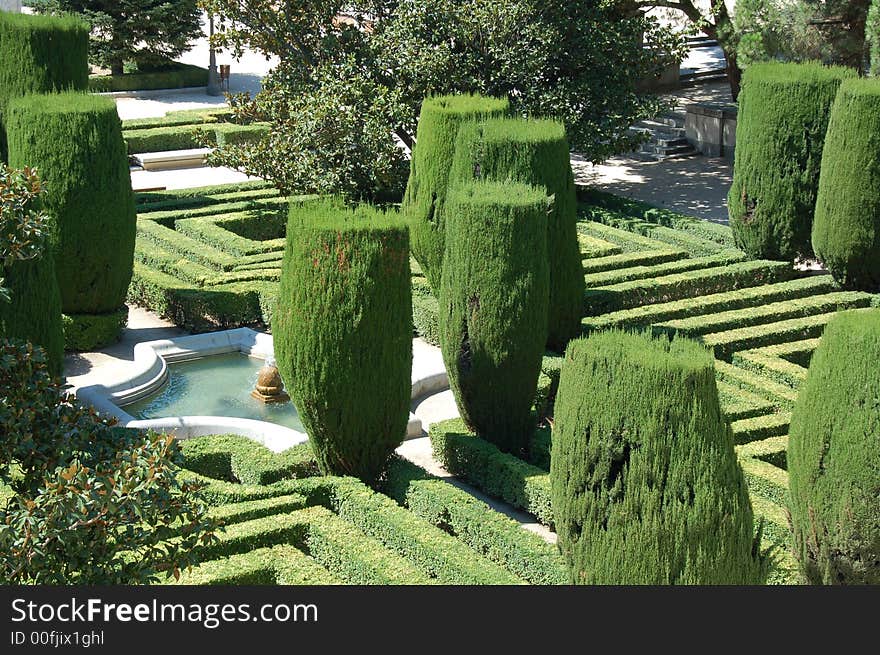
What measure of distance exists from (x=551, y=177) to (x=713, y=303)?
3.33 metres

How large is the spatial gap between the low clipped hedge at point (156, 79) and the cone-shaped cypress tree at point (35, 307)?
23.8 meters

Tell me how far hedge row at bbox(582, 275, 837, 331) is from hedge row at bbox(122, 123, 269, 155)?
46.9ft

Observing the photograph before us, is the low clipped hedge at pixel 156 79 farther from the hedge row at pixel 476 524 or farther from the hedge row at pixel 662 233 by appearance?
the hedge row at pixel 476 524

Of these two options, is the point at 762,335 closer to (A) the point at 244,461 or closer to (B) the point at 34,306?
(A) the point at 244,461

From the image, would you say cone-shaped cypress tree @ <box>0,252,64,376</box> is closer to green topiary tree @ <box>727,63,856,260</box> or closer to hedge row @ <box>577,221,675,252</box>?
hedge row @ <box>577,221,675,252</box>

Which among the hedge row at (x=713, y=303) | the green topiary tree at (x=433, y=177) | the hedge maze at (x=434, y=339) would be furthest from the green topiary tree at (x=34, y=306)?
the hedge row at (x=713, y=303)

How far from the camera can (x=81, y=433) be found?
824 cm

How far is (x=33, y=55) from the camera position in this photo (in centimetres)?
1903

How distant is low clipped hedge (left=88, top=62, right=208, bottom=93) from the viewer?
124ft

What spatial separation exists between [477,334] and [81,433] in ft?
20.3

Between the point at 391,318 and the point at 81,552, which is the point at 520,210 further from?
the point at 81,552

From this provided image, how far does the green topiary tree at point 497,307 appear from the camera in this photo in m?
13.7

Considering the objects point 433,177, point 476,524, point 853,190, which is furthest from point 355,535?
point 853,190

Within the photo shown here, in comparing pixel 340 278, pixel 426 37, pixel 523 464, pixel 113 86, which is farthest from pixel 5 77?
pixel 113 86
